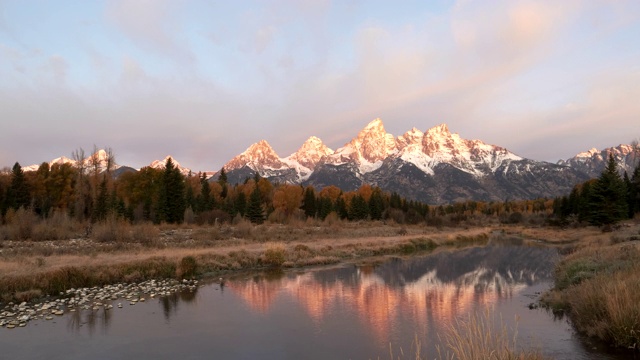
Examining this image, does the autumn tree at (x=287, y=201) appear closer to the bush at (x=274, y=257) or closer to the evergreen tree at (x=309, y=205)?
the evergreen tree at (x=309, y=205)

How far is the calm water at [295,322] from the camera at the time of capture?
521 inches

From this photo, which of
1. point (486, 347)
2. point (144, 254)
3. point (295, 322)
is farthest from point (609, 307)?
point (144, 254)

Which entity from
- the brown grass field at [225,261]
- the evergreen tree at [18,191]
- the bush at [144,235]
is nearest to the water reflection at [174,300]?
the brown grass field at [225,261]

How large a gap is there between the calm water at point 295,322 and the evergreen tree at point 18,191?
223ft

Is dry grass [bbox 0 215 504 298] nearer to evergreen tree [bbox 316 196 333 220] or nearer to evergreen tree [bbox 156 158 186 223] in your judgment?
evergreen tree [bbox 156 158 186 223]

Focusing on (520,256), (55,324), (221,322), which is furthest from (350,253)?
(55,324)

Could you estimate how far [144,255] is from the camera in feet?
102

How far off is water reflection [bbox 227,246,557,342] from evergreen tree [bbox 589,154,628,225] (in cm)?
3107

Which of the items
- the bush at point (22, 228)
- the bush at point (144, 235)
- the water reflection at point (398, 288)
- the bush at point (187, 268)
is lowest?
the water reflection at point (398, 288)

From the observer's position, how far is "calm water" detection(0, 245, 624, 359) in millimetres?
13227

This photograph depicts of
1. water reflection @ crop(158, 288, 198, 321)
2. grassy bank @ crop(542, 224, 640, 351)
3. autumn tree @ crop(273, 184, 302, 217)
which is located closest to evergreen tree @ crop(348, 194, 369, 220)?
autumn tree @ crop(273, 184, 302, 217)

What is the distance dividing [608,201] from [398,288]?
52679 mm

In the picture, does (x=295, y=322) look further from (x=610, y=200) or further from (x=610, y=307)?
(x=610, y=200)

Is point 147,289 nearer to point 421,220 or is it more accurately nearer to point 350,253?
point 350,253
